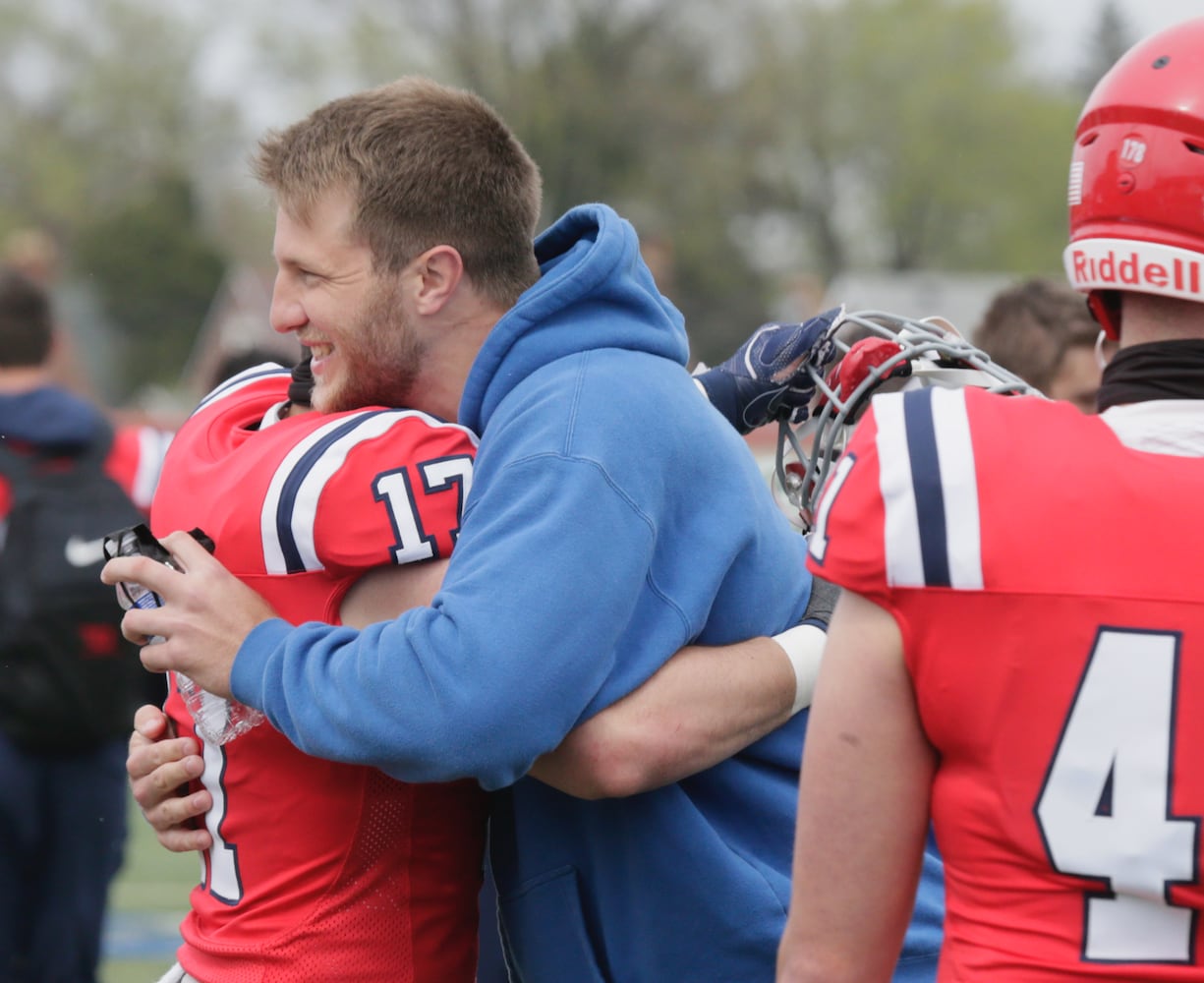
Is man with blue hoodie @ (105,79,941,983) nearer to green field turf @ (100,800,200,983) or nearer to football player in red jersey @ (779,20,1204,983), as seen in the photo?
football player in red jersey @ (779,20,1204,983)

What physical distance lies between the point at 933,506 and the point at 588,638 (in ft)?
1.76

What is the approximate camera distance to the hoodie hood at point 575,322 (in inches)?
85.2

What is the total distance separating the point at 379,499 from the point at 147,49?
150 ft

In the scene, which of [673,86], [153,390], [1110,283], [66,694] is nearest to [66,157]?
[153,390]

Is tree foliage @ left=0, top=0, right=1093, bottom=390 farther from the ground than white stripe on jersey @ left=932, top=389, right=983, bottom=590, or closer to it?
farther from the ground

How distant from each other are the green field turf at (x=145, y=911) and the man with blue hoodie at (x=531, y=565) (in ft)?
12.0

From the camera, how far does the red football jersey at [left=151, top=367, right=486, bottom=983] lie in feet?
6.81

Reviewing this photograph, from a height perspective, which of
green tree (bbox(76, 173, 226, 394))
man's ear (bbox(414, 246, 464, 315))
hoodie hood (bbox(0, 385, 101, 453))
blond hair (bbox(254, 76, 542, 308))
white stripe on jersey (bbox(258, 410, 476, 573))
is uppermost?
green tree (bbox(76, 173, 226, 394))

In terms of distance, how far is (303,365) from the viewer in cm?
241

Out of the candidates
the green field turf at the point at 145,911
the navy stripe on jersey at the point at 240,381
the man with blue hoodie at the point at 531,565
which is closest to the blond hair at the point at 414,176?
the man with blue hoodie at the point at 531,565

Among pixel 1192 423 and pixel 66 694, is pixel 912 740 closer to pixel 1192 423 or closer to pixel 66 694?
pixel 1192 423

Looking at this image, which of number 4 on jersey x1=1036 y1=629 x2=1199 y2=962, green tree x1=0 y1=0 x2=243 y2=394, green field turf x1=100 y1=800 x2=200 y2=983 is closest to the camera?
number 4 on jersey x1=1036 y1=629 x2=1199 y2=962

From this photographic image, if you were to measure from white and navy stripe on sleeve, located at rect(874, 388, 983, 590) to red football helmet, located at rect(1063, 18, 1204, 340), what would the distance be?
0.31 metres

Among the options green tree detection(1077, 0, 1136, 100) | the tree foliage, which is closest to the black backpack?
the tree foliage
